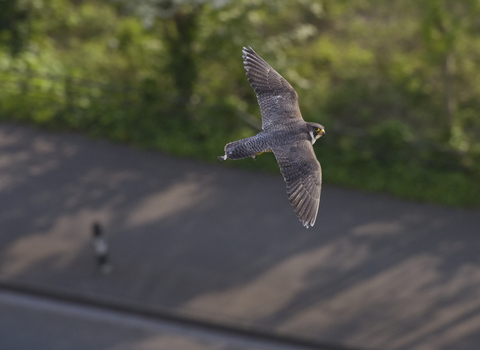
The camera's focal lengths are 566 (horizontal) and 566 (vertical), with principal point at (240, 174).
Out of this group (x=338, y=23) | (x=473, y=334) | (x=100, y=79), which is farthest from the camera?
(x=338, y=23)

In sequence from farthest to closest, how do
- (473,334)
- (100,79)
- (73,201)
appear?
(100,79)
(73,201)
(473,334)

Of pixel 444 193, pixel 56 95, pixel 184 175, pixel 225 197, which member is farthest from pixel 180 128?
pixel 444 193

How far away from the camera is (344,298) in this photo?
1403 cm

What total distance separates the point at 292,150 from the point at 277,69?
32.1 feet

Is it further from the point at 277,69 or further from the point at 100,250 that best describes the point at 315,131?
the point at 277,69

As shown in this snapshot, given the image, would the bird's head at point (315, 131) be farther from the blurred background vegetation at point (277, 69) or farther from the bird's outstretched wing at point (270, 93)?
the blurred background vegetation at point (277, 69)

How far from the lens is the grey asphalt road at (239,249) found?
13.7 metres

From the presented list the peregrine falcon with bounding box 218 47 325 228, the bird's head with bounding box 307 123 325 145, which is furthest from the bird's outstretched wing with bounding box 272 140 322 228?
the bird's head with bounding box 307 123 325 145

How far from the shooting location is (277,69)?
1672 cm

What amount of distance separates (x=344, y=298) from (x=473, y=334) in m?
3.08

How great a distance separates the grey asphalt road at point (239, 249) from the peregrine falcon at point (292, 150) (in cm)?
699

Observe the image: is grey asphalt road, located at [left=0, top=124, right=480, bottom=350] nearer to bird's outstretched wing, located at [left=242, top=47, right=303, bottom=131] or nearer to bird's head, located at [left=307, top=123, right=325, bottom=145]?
bird's outstretched wing, located at [left=242, top=47, right=303, bottom=131]

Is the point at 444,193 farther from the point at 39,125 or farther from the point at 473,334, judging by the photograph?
the point at 39,125

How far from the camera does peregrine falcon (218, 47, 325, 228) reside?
22.6 feet
